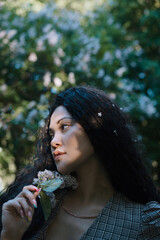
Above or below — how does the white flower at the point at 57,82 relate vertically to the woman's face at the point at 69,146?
below

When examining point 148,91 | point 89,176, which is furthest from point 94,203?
point 148,91

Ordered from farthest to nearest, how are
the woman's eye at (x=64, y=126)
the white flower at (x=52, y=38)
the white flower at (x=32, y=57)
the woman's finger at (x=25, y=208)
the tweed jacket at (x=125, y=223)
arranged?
the white flower at (x=52, y=38), the white flower at (x=32, y=57), the woman's eye at (x=64, y=126), the tweed jacket at (x=125, y=223), the woman's finger at (x=25, y=208)

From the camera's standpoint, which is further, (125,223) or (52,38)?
(52,38)

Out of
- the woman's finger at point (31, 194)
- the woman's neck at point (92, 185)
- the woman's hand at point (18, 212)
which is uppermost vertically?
the woman's finger at point (31, 194)

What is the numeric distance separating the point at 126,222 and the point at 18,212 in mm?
631

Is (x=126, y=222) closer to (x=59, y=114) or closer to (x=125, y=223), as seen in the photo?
(x=125, y=223)

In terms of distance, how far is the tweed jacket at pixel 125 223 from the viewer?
5.94 ft

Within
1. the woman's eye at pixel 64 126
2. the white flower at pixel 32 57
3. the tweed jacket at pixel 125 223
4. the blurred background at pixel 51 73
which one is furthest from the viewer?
the white flower at pixel 32 57

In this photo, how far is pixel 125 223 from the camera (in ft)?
6.16

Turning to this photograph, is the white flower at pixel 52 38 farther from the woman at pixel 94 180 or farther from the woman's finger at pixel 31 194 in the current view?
the woman's finger at pixel 31 194

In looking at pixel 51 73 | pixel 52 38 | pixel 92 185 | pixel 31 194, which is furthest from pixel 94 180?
pixel 52 38

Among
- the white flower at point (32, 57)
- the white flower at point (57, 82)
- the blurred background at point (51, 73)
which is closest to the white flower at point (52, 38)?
the blurred background at point (51, 73)

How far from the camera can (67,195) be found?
2117 millimetres

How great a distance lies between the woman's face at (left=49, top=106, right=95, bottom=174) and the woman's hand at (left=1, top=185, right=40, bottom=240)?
26cm
